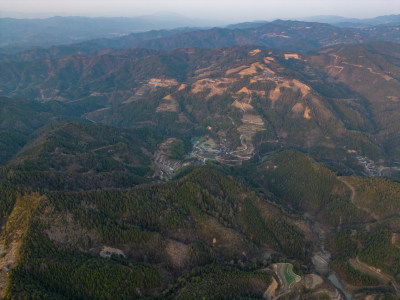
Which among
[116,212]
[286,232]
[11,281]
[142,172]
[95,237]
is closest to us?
[11,281]

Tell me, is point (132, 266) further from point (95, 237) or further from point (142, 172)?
point (142, 172)

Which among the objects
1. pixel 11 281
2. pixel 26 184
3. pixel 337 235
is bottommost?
pixel 337 235

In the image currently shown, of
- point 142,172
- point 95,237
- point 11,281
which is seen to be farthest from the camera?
point 142,172

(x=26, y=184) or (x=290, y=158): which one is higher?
(x=26, y=184)

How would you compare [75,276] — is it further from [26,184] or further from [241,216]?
[241,216]

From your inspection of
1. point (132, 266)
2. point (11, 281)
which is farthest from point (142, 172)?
point (11, 281)

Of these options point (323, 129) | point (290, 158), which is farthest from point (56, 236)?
point (323, 129)

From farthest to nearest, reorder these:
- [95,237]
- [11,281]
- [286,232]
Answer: [286,232]
[95,237]
[11,281]

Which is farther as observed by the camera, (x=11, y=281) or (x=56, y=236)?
(x=56, y=236)

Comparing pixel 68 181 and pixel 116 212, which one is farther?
pixel 68 181
